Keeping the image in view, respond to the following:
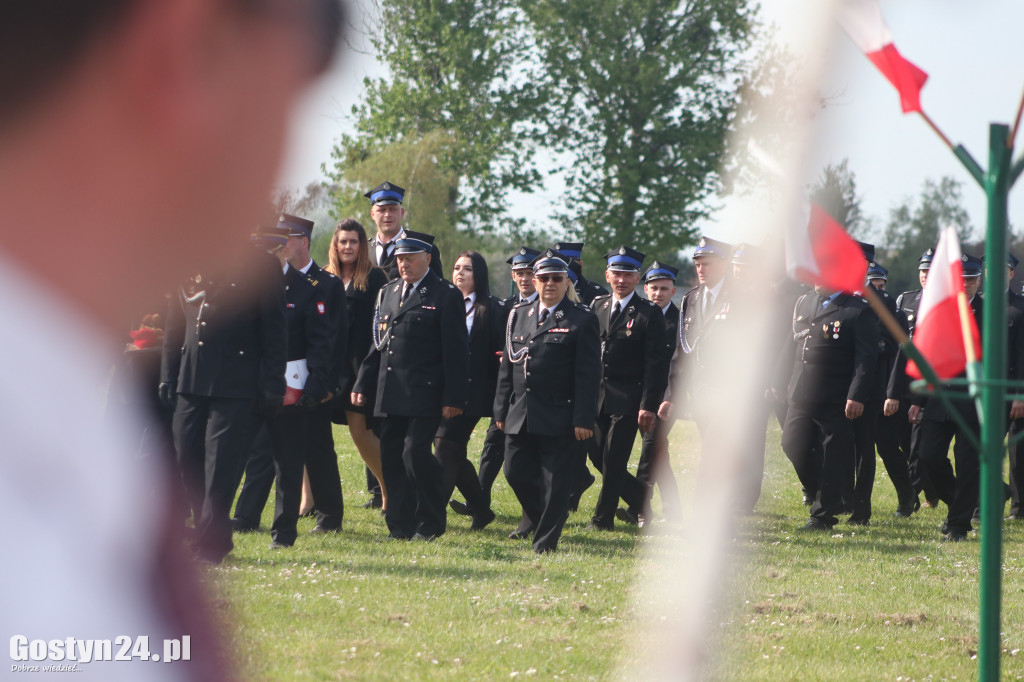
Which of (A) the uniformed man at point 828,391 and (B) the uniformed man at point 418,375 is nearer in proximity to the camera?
(B) the uniformed man at point 418,375

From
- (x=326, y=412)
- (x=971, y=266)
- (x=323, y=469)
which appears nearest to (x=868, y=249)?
(x=971, y=266)

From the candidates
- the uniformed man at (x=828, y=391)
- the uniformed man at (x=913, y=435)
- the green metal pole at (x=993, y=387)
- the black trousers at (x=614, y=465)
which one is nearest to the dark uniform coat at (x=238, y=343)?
the black trousers at (x=614, y=465)

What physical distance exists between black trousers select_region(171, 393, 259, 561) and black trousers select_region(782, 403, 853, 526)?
182 inches

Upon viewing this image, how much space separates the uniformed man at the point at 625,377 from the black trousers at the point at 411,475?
141 centimetres

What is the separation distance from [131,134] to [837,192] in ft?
2.64

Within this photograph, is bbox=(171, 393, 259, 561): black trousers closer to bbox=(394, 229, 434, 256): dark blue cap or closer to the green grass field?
the green grass field

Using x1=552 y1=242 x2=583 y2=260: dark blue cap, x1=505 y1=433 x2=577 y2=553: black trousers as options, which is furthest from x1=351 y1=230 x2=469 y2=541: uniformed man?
x1=552 y1=242 x2=583 y2=260: dark blue cap

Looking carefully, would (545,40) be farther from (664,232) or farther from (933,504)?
(933,504)

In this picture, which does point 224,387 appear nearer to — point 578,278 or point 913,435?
point 578,278

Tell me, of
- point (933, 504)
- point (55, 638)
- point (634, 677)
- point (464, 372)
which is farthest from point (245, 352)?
point (933, 504)

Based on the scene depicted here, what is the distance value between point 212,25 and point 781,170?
2.17 feet

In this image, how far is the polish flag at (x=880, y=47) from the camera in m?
1.29

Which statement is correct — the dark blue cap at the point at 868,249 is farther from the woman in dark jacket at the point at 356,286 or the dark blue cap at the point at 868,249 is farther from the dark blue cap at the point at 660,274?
the woman in dark jacket at the point at 356,286

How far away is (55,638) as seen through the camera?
1.73 metres
